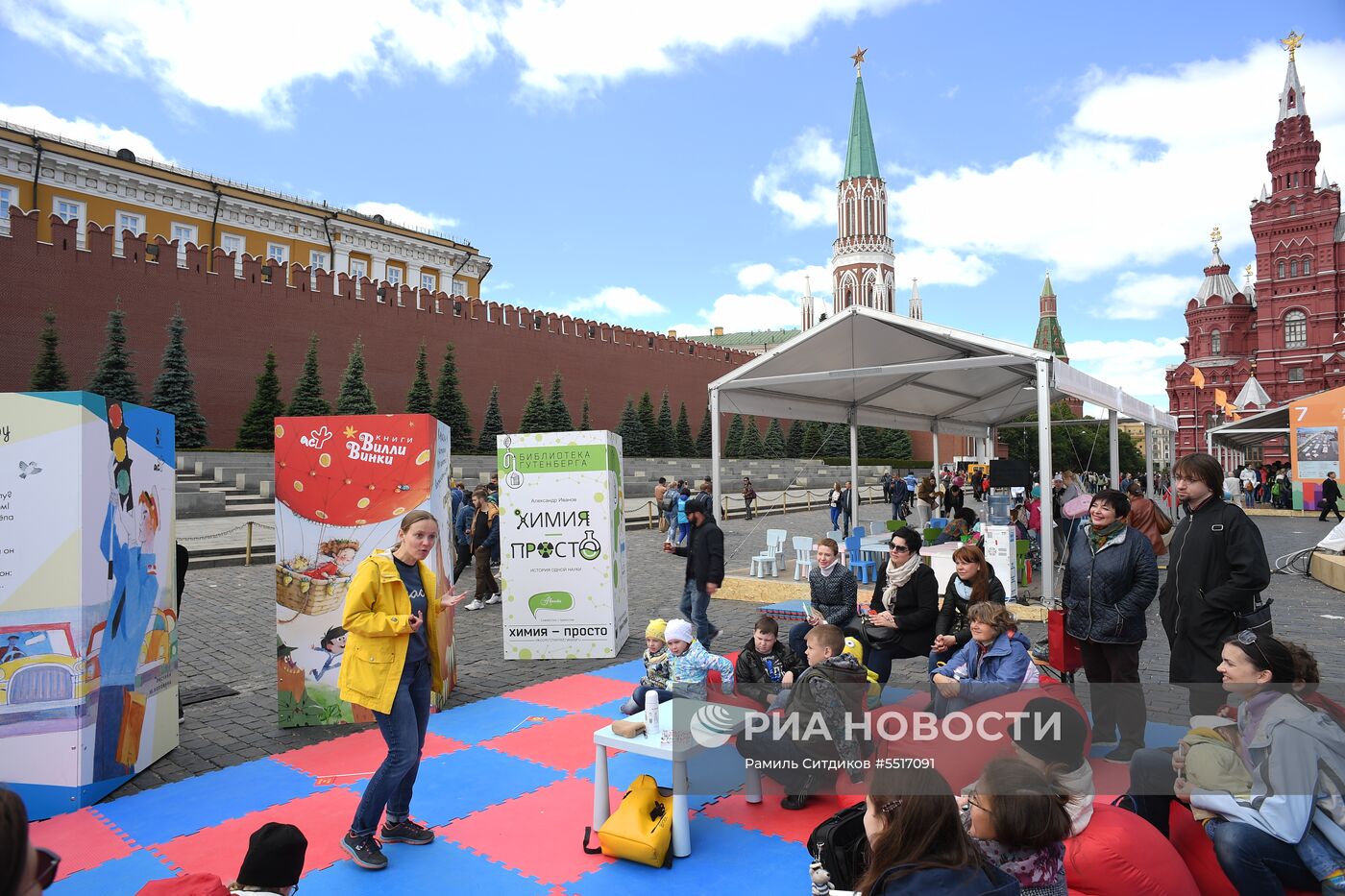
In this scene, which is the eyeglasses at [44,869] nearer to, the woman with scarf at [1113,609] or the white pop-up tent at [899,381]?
the woman with scarf at [1113,609]

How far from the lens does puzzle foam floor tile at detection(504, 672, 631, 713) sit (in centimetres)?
655

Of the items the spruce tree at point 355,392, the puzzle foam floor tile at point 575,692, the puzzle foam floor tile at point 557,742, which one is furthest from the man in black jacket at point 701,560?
the spruce tree at point 355,392

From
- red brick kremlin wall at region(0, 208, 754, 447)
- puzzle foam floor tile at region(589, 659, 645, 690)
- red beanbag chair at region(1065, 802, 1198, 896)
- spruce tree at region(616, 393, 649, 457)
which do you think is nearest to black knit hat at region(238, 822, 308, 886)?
red beanbag chair at region(1065, 802, 1198, 896)

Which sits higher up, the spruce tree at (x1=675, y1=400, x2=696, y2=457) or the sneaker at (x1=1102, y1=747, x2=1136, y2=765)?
the spruce tree at (x1=675, y1=400, x2=696, y2=457)

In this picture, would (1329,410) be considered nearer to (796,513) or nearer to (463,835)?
(796,513)

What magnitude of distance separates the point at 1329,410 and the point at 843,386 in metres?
16.6

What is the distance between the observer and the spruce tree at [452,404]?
32.0 m

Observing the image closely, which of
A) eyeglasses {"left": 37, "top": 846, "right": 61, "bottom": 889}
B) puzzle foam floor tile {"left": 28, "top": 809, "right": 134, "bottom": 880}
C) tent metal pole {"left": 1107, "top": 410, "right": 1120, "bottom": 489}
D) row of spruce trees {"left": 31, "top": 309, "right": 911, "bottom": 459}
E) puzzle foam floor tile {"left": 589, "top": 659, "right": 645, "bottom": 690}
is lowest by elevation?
puzzle foam floor tile {"left": 28, "top": 809, "right": 134, "bottom": 880}

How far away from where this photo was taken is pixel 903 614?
5.57 m

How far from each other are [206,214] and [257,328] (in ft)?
37.6

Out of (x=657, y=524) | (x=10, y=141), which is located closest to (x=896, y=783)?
(x=657, y=524)

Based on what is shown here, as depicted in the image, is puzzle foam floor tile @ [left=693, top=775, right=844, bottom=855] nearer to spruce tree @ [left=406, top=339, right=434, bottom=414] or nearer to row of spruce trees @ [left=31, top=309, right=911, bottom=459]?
row of spruce trees @ [left=31, top=309, right=911, bottom=459]

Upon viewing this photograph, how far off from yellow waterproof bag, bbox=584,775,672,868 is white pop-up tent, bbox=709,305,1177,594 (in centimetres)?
594

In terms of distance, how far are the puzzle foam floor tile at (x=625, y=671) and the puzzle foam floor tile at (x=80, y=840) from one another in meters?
3.98
